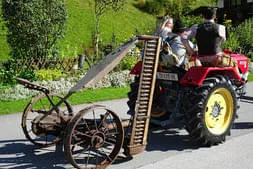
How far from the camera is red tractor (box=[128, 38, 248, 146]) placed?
19.3ft

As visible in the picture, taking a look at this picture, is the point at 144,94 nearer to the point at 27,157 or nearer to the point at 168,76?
the point at 168,76

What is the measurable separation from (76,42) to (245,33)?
989 centimetres

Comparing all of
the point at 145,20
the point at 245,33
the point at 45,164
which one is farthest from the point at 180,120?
the point at 145,20

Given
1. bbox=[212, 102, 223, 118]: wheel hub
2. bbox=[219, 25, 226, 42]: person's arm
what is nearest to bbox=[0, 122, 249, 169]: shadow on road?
bbox=[212, 102, 223, 118]: wheel hub

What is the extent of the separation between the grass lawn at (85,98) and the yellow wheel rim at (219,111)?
167 inches

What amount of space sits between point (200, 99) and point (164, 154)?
96 centimetres

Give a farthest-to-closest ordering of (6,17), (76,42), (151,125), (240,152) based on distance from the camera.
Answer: (76,42)
(6,17)
(151,125)
(240,152)

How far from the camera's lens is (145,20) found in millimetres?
33344

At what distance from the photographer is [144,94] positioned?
17.5 feet

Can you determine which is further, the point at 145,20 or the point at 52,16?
the point at 145,20

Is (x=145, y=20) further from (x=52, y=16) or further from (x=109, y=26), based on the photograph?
(x=52, y=16)

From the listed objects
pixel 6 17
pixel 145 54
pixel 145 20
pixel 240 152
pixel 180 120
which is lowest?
pixel 240 152

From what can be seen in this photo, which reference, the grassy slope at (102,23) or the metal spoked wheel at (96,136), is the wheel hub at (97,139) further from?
the grassy slope at (102,23)

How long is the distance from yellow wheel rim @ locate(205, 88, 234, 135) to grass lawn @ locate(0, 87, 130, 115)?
4.25m
